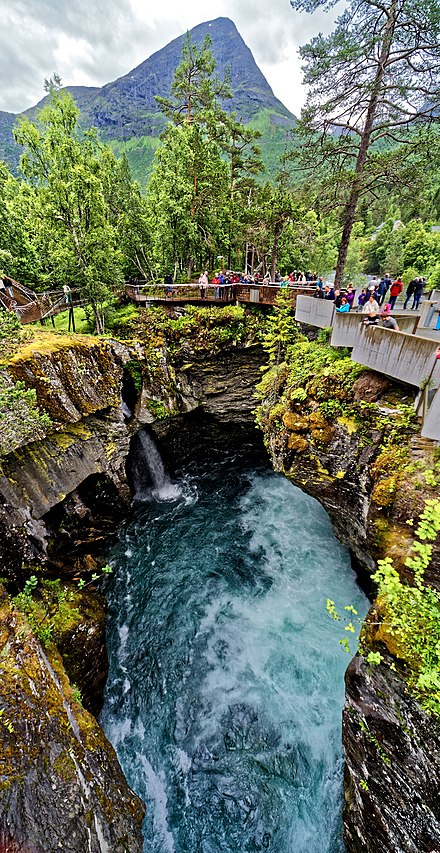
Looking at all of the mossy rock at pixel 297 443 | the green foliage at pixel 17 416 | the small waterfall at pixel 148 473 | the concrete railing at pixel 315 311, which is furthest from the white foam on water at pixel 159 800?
the concrete railing at pixel 315 311

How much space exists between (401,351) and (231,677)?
10237 millimetres

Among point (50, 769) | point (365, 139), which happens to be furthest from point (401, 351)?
point (50, 769)

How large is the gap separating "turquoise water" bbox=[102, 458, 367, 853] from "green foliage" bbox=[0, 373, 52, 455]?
6.42 m

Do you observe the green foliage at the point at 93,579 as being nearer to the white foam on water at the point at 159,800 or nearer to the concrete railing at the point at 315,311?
the white foam on water at the point at 159,800

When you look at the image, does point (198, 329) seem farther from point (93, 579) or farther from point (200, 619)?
point (200, 619)

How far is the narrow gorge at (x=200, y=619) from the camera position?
Result: 18.0ft

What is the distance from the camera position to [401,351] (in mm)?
7766

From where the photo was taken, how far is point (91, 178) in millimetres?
11797

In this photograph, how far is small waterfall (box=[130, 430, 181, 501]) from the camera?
16.1 metres

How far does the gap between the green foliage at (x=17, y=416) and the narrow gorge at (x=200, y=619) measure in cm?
12

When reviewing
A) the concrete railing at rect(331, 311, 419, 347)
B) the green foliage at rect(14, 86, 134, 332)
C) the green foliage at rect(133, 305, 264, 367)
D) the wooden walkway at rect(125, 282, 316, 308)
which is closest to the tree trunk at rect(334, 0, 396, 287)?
the wooden walkway at rect(125, 282, 316, 308)

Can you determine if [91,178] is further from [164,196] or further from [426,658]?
[426,658]

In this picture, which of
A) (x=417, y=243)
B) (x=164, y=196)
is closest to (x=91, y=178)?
(x=164, y=196)

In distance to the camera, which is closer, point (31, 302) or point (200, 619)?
point (200, 619)
